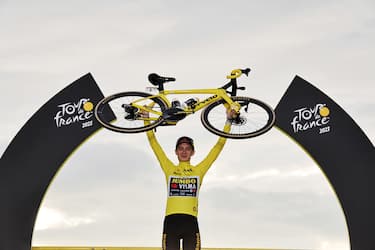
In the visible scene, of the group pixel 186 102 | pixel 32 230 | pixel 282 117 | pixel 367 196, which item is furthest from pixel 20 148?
pixel 367 196

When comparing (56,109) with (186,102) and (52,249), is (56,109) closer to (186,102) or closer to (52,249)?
(52,249)

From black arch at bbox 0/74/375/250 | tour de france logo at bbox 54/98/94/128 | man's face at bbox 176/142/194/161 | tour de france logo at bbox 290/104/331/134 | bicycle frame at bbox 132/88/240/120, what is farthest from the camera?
tour de france logo at bbox 54/98/94/128

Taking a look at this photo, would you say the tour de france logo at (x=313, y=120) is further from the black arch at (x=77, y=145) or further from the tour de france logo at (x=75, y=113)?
the tour de france logo at (x=75, y=113)

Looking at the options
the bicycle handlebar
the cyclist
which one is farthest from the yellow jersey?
the bicycle handlebar

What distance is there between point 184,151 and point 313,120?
304cm

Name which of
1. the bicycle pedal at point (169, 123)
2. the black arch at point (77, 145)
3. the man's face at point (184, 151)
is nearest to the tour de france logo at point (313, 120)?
the black arch at point (77, 145)

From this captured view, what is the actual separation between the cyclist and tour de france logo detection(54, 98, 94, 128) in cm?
253

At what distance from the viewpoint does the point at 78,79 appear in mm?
9203

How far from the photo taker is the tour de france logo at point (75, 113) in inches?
361

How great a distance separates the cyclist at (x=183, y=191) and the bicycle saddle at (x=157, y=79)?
0.86 metres

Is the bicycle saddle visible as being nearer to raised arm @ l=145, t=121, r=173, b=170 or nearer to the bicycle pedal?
the bicycle pedal

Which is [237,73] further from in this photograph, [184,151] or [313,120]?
[313,120]

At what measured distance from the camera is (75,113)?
9211mm

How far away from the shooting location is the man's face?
6636 millimetres
